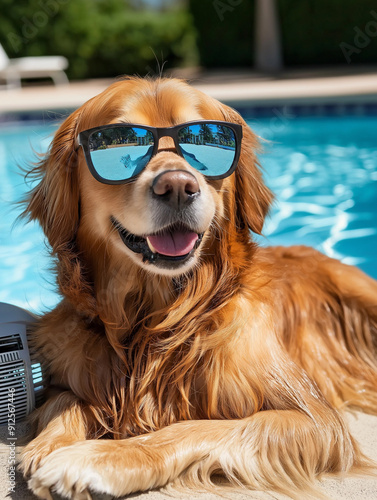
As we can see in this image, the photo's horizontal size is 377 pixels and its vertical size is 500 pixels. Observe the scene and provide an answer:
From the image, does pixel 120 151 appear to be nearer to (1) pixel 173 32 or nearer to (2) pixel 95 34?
(2) pixel 95 34

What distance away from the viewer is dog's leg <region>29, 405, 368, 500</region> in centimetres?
188

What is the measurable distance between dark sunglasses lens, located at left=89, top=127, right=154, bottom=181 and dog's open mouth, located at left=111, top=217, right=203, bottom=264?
0.19 meters

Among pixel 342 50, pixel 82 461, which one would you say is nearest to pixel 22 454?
pixel 82 461

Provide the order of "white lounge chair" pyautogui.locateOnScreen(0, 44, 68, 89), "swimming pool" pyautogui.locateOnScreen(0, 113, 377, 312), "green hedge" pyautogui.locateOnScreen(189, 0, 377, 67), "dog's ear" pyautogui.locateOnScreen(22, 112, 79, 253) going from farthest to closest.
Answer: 1. "green hedge" pyautogui.locateOnScreen(189, 0, 377, 67)
2. "white lounge chair" pyautogui.locateOnScreen(0, 44, 68, 89)
3. "swimming pool" pyautogui.locateOnScreen(0, 113, 377, 312)
4. "dog's ear" pyautogui.locateOnScreen(22, 112, 79, 253)

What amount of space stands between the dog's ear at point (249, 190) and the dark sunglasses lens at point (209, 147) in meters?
0.16

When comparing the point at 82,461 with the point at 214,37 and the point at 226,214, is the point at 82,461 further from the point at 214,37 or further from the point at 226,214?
the point at 214,37

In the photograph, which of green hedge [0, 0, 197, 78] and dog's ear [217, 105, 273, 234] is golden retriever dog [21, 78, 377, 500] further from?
green hedge [0, 0, 197, 78]

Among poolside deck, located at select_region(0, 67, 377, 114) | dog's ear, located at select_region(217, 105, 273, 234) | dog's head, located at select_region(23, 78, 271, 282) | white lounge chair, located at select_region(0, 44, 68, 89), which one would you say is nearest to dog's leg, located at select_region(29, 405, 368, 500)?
dog's head, located at select_region(23, 78, 271, 282)

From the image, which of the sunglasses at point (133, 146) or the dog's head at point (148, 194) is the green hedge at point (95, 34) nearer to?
the dog's head at point (148, 194)

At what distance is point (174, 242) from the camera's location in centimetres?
218

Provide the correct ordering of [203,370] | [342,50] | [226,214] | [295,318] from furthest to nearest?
[342,50]
[295,318]
[226,214]
[203,370]

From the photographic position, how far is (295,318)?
2793 mm

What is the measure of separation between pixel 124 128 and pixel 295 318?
3.87 ft

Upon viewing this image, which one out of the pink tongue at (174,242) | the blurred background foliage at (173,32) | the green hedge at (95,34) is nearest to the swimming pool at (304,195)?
the pink tongue at (174,242)
